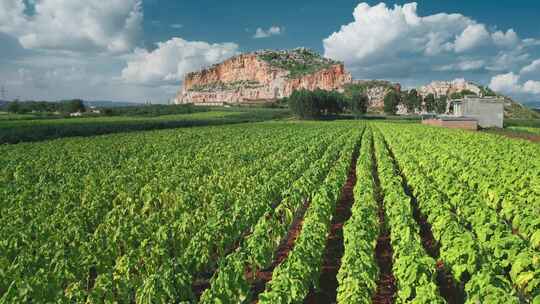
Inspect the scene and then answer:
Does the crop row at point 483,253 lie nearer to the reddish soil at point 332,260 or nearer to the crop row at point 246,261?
the reddish soil at point 332,260

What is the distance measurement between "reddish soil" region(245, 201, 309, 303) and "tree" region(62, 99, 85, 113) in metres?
103

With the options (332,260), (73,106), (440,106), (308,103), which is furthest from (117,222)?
(440,106)

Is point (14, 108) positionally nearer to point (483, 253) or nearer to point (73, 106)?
point (73, 106)

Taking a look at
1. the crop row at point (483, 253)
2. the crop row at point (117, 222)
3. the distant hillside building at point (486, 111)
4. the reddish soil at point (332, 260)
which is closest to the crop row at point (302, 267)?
the reddish soil at point (332, 260)

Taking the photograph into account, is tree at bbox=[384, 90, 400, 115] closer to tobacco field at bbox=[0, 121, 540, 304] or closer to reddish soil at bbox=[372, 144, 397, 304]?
tobacco field at bbox=[0, 121, 540, 304]

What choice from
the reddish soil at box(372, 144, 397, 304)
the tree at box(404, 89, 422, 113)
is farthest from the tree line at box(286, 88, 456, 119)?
the reddish soil at box(372, 144, 397, 304)

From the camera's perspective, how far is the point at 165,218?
10547 millimetres

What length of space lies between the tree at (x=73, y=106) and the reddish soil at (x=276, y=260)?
10318 centimetres

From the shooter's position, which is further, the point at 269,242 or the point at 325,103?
the point at 325,103

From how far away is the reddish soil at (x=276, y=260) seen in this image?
26.7ft

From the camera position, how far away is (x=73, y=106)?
343ft

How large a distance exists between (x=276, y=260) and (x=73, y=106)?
354 feet

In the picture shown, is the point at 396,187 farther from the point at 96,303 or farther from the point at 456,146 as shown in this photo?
the point at 456,146

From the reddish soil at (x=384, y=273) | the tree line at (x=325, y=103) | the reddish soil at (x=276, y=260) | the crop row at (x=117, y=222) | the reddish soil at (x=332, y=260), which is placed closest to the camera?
the crop row at (x=117, y=222)
